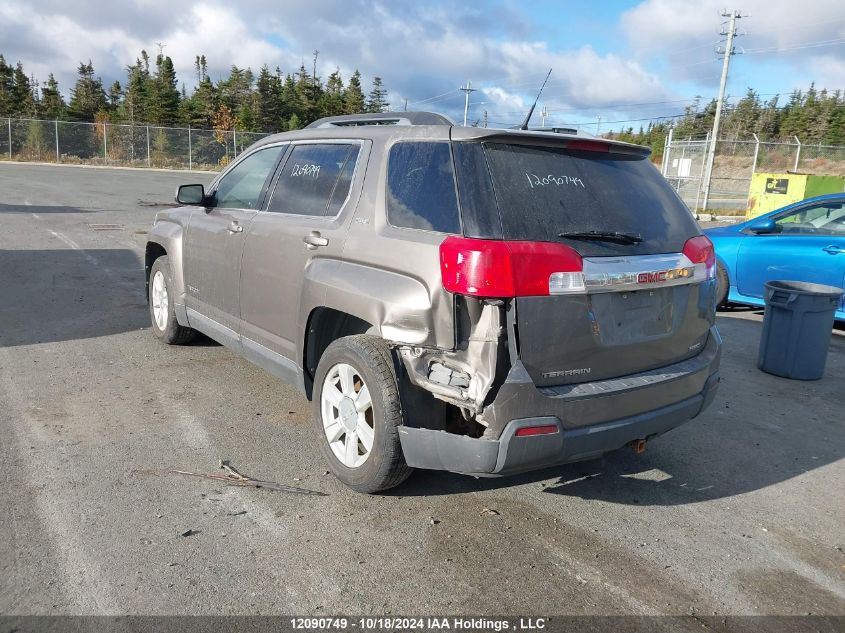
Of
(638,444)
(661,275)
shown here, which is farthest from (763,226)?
(638,444)

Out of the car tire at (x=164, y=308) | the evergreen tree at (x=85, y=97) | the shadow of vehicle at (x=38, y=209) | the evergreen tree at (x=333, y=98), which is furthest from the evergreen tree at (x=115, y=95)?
the car tire at (x=164, y=308)

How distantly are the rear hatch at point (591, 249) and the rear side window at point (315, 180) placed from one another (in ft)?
3.05

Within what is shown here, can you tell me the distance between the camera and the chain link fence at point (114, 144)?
38969 mm

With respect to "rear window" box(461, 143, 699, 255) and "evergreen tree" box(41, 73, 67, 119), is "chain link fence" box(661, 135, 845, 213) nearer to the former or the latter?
"rear window" box(461, 143, 699, 255)

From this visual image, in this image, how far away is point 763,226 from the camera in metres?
8.23

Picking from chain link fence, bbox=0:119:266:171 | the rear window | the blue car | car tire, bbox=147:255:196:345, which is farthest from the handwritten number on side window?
chain link fence, bbox=0:119:266:171

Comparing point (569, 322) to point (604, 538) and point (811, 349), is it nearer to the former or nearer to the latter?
point (604, 538)

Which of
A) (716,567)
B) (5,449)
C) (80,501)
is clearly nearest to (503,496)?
(716,567)

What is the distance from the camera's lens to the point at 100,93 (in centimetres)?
5469

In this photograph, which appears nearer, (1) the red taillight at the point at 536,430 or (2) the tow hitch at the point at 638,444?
(1) the red taillight at the point at 536,430

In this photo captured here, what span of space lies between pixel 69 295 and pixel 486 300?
22.0ft

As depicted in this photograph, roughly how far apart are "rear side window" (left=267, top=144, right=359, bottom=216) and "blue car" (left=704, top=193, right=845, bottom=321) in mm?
5681

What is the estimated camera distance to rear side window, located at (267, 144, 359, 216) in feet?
13.0

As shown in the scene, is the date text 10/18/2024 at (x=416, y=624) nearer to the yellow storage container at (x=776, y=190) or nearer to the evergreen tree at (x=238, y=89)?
the yellow storage container at (x=776, y=190)
